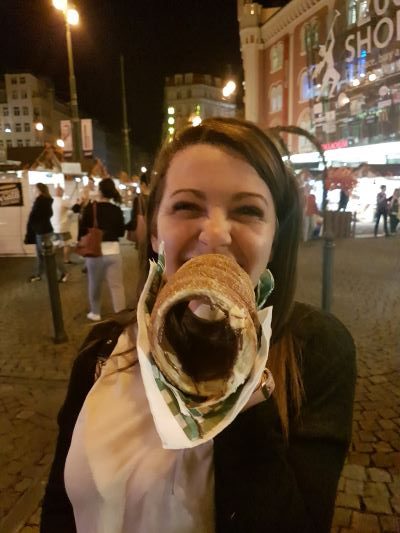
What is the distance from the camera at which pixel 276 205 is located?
140cm

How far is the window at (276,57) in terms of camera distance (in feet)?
109

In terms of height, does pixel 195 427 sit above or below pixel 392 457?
above

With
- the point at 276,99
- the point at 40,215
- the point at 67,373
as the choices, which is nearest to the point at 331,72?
the point at 276,99

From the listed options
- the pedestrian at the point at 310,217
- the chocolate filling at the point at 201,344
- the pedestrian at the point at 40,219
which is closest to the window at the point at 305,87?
the pedestrian at the point at 310,217

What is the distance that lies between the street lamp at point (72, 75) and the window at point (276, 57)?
23212 millimetres

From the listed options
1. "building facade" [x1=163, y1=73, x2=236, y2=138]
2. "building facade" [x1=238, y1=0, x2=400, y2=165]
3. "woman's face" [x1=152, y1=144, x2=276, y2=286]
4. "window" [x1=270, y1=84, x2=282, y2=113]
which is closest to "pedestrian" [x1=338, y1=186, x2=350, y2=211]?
"building facade" [x1=238, y1=0, x2=400, y2=165]

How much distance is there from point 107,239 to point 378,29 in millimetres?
20887

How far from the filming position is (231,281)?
944 mm

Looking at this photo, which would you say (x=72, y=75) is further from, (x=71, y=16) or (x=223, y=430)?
(x=223, y=430)

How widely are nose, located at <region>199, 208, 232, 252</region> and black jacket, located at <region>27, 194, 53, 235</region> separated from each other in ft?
28.4

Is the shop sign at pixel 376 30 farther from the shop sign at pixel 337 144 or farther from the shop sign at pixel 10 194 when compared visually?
the shop sign at pixel 10 194

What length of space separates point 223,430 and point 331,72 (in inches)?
1079

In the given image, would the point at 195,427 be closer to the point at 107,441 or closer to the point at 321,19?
the point at 107,441

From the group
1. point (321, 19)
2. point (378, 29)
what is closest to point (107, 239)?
point (378, 29)
